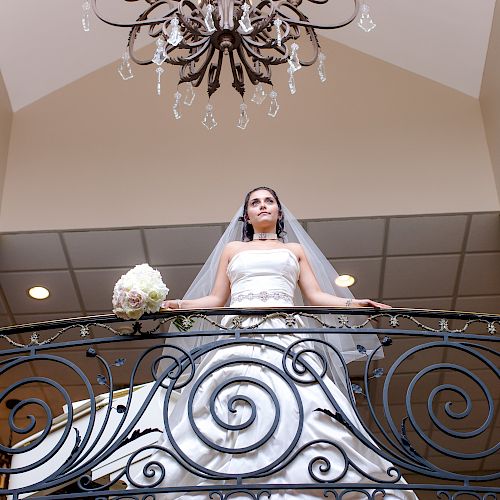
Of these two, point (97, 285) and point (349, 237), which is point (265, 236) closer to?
point (349, 237)

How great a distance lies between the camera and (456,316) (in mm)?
4184

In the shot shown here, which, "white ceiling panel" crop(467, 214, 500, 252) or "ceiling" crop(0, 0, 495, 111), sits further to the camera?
"ceiling" crop(0, 0, 495, 111)

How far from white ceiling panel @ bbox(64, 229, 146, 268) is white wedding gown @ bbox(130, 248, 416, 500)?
12.4 feet

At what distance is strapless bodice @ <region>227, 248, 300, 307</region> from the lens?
4734 mm

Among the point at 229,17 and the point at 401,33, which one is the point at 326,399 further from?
the point at 401,33

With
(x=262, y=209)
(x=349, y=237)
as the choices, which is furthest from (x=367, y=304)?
(x=349, y=237)

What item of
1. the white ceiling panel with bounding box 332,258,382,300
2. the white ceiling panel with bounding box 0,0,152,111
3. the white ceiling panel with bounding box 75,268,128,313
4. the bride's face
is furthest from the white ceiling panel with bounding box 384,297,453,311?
the white ceiling panel with bounding box 0,0,152,111

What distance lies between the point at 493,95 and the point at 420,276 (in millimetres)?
2023

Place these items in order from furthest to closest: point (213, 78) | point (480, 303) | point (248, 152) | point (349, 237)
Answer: point (480, 303)
point (248, 152)
point (349, 237)
point (213, 78)

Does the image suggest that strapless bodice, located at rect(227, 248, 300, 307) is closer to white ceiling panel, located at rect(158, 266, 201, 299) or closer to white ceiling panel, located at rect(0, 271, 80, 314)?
white ceiling panel, located at rect(158, 266, 201, 299)

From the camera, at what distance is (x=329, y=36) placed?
890cm

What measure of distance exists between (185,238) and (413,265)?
2440 mm

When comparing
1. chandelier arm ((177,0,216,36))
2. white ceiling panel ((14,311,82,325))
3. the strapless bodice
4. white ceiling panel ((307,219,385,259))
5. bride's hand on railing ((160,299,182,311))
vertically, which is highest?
white ceiling panel ((14,311,82,325))

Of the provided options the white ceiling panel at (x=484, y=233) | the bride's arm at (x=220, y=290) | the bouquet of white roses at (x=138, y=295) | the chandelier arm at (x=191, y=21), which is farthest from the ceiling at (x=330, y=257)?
the bouquet of white roses at (x=138, y=295)
